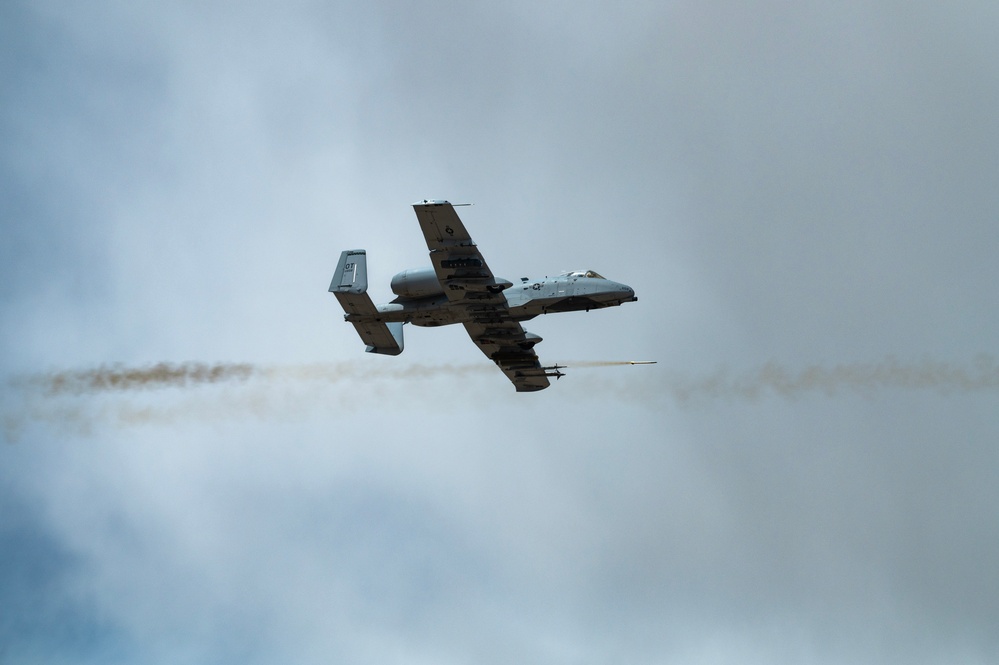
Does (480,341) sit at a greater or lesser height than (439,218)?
lesser

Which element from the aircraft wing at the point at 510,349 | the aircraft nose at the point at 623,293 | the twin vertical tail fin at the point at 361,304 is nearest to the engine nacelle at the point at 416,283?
the twin vertical tail fin at the point at 361,304

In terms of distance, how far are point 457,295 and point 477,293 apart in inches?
48.3

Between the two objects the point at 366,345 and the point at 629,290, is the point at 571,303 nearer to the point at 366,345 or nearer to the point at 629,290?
the point at 629,290

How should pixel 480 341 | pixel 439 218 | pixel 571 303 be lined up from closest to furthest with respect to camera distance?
pixel 439 218 < pixel 571 303 < pixel 480 341

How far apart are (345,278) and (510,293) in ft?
34.8

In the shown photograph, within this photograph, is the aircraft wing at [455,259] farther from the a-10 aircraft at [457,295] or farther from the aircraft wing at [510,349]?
the aircraft wing at [510,349]

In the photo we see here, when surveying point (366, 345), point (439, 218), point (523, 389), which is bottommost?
point (523, 389)

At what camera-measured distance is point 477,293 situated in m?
80.9

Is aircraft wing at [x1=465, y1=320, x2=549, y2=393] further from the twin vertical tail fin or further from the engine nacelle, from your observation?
the twin vertical tail fin

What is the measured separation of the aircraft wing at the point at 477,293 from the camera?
3027 inches

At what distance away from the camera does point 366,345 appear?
8794cm

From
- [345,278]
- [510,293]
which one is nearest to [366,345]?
[345,278]

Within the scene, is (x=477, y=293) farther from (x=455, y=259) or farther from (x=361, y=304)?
(x=361, y=304)

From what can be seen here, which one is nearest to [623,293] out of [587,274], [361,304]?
[587,274]
